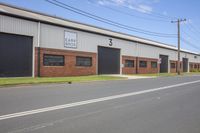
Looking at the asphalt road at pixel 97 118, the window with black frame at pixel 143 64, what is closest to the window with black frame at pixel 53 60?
the asphalt road at pixel 97 118

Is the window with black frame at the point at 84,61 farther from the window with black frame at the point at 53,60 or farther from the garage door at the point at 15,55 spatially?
the garage door at the point at 15,55

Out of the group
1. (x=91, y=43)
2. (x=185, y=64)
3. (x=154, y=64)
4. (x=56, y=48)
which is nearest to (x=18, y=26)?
(x=56, y=48)

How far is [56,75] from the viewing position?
30906mm

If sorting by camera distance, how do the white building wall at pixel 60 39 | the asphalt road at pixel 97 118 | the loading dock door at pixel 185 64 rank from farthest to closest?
the loading dock door at pixel 185 64, the white building wall at pixel 60 39, the asphalt road at pixel 97 118

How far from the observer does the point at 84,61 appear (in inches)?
1409

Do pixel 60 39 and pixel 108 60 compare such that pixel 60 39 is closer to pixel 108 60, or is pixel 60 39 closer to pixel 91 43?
pixel 91 43

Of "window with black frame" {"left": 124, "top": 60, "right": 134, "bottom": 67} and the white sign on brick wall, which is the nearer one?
the white sign on brick wall

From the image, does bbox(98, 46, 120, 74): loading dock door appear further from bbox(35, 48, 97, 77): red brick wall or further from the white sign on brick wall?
the white sign on brick wall

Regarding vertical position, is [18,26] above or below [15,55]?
above

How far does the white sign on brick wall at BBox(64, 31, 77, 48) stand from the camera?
106ft

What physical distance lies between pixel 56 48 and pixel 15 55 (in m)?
5.64

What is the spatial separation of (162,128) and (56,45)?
82.6 ft

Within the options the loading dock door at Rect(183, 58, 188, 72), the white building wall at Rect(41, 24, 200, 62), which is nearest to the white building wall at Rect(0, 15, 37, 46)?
the white building wall at Rect(41, 24, 200, 62)

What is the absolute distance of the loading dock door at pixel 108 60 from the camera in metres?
39.6
